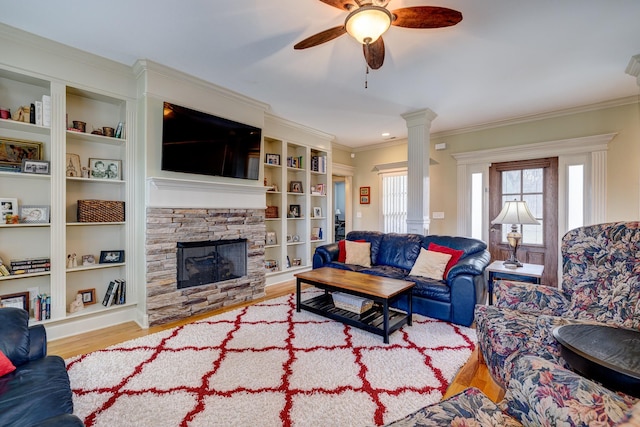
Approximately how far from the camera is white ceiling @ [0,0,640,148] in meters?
2.11

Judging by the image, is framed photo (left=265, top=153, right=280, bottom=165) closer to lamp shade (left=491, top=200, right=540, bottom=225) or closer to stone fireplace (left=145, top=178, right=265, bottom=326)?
stone fireplace (left=145, top=178, right=265, bottom=326)

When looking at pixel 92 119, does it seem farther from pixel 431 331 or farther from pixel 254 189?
pixel 431 331

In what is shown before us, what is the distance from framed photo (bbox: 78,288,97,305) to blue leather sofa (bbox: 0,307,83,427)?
1460 mm

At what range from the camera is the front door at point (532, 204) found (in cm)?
416

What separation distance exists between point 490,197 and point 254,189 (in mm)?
3768

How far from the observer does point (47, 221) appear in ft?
8.57

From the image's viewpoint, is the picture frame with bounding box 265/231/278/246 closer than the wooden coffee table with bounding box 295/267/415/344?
No

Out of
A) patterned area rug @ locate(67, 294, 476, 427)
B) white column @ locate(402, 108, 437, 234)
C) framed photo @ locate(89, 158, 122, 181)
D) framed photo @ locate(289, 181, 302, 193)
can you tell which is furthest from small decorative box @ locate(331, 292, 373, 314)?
framed photo @ locate(89, 158, 122, 181)

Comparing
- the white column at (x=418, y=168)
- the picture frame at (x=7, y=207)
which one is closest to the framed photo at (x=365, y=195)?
the white column at (x=418, y=168)

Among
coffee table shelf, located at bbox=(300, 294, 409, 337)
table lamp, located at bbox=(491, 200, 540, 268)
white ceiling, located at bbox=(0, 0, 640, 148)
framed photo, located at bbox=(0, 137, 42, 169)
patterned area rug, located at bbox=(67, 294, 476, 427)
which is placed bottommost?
patterned area rug, located at bbox=(67, 294, 476, 427)

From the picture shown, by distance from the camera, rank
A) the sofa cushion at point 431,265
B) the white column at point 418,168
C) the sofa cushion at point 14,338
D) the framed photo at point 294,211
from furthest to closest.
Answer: the framed photo at point 294,211
the white column at point 418,168
the sofa cushion at point 431,265
the sofa cushion at point 14,338

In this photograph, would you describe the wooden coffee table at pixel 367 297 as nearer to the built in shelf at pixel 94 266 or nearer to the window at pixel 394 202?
the built in shelf at pixel 94 266

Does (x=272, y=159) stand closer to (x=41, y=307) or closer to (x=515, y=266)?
(x=41, y=307)

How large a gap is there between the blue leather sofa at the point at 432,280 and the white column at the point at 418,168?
375 mm
